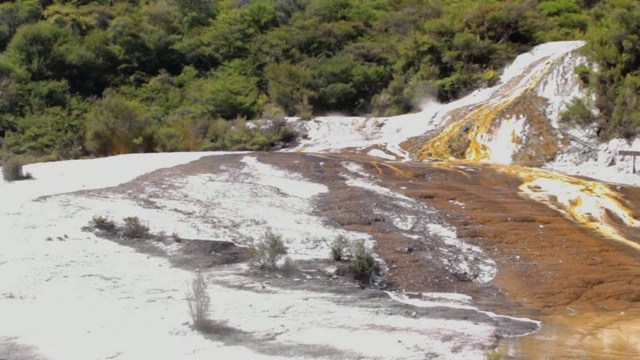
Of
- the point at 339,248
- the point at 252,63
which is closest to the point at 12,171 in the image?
the point at 339,248

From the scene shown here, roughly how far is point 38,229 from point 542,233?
780 cm

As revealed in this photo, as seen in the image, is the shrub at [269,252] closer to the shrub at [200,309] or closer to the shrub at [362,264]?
the shrub at [362,264]

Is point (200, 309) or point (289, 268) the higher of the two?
point (200, 309)

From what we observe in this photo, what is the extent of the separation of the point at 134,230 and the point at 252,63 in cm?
2791

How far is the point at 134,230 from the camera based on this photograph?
1081 cm

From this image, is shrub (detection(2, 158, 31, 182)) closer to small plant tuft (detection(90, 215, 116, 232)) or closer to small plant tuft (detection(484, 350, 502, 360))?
small plant tuft (detection(90, 215, 116, 232))

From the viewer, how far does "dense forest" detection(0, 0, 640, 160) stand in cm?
2300

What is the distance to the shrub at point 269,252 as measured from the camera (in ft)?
31.8

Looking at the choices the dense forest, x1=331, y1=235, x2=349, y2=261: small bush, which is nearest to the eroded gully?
x1=331, y1=235, x2=349, y2=261: small bush

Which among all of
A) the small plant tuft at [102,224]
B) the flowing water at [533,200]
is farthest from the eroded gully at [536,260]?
the small plant tuft at [102,224]

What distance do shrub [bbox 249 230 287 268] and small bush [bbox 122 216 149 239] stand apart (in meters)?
1.86

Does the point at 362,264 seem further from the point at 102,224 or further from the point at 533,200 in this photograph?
the point at 533,200

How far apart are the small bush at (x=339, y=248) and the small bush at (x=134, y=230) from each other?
2.84 m

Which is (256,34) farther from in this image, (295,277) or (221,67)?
(295,277)
